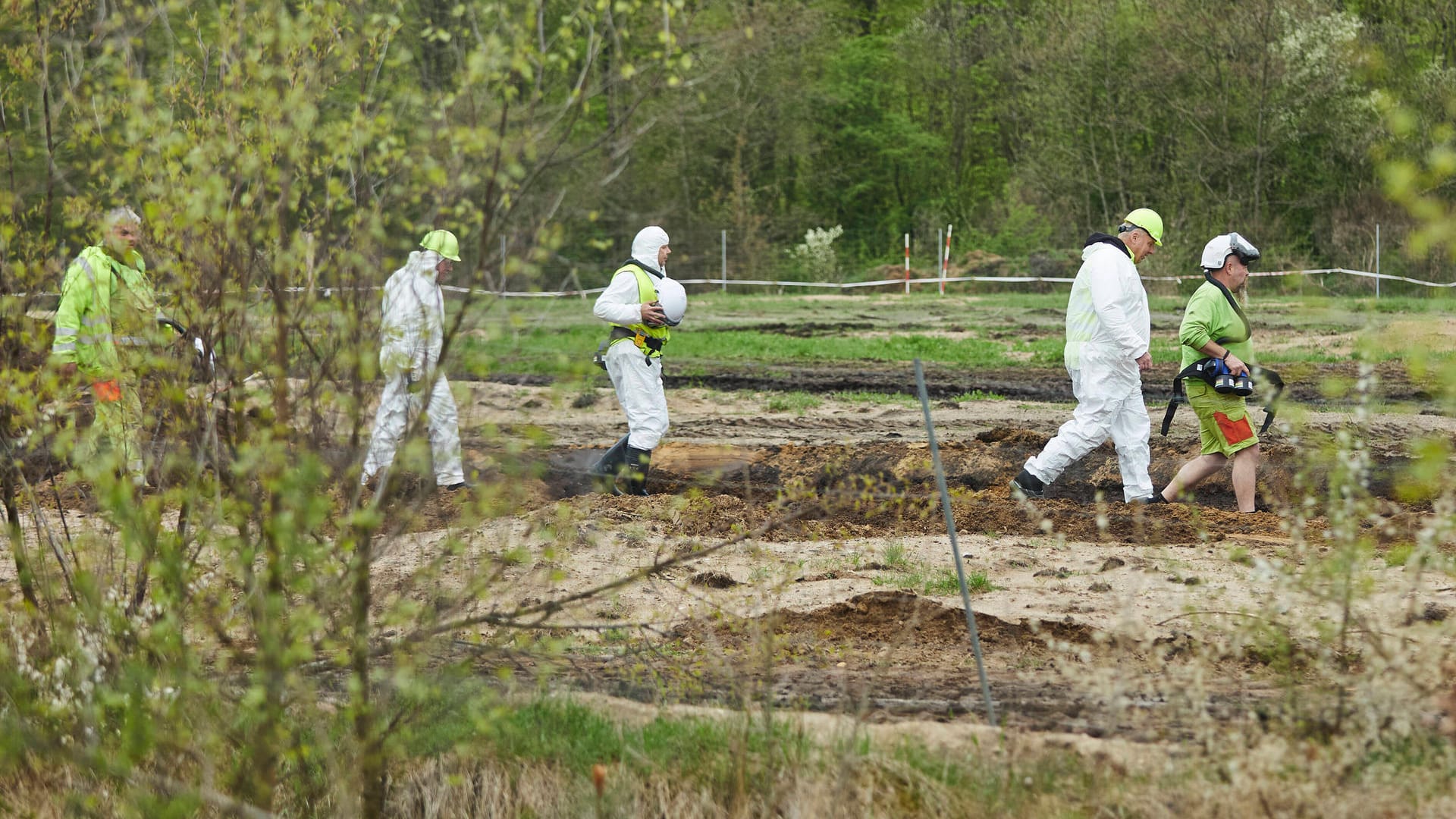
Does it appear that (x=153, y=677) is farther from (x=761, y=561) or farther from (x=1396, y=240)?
(x=1396, y=240)

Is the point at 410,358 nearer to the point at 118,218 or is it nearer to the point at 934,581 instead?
the point at 118,218

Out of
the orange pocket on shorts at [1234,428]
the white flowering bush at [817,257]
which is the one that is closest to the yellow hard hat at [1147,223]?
the orange pocket on shorts at [1234,428]

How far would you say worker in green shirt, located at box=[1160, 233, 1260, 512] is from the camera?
8.98 m

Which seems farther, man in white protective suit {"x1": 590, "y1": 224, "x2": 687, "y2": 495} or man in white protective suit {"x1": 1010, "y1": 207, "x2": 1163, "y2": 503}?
man in white protective suit {"x1": 590, "y1": 224, "x2": 687, "y2": 495}

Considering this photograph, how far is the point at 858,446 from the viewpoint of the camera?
11.7 metres

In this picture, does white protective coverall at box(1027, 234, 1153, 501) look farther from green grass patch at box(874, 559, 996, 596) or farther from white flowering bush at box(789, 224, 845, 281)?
white flowering bush at box(789, 224, 845, 281)

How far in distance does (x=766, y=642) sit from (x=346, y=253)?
185 centimetres

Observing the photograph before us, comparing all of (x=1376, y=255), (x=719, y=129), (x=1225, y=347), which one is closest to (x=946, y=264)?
(x=719, y=129)

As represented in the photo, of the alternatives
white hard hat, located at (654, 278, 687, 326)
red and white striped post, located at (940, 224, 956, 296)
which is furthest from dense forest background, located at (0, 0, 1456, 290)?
red and white striped post, located at (940, 224, 956, 296)

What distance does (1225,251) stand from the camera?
29.6ft

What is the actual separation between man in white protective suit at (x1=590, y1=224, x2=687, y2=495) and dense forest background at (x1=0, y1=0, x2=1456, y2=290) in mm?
541

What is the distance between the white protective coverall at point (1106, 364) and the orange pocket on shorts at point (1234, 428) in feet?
1.66

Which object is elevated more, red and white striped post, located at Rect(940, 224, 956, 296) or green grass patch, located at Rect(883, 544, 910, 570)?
red and white striped post, located at Rect(940, 224, 956, 296)

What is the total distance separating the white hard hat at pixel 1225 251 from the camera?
8.96 m
